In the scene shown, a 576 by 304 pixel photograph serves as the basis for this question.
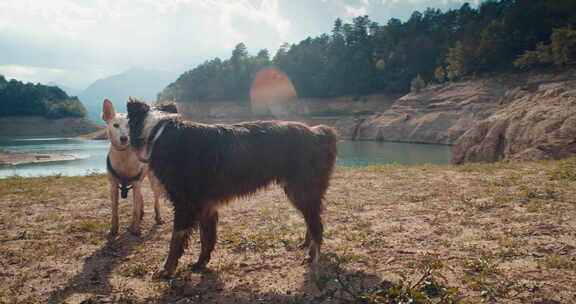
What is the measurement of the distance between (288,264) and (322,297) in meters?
1.00

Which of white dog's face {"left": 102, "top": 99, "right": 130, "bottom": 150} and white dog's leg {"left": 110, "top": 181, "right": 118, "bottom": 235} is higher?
white dog's face {"left": 102, "top": 99, "right": 130, "bottom": 150}

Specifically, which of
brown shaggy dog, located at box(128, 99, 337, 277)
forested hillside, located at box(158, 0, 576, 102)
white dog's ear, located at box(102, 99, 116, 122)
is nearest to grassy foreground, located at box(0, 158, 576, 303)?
brown shaggy dog, located at box(128, 99, 337, 277)

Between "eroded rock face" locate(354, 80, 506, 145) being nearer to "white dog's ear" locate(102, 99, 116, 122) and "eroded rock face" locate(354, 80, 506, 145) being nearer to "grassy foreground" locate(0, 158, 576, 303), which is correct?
"grassy foreground" locate(0, 158, 576, 303)

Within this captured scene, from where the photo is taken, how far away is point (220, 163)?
12.7ft

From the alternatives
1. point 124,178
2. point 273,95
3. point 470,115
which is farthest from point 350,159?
point 273,95

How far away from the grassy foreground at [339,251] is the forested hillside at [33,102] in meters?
82.7

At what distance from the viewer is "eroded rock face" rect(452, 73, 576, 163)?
12.0 metres

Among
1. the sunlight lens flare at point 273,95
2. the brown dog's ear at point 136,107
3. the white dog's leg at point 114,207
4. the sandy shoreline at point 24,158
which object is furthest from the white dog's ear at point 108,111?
the sunlight lens flare at point 273,95

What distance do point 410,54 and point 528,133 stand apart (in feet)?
213

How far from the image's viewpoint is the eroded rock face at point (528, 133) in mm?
11984

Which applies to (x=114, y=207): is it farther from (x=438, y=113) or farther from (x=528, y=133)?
(x=438, y=113)

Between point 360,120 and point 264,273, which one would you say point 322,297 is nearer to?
point 264,273

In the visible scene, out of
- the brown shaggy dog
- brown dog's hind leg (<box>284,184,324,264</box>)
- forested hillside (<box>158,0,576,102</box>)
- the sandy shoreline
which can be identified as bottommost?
the sandy shoreline

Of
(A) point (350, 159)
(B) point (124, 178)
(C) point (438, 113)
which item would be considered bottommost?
(A) point (350, 159)
